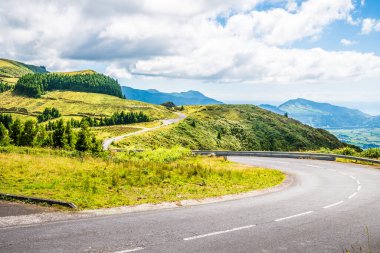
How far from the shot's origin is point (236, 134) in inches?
5231

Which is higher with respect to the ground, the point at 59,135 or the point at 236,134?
the point at 236,134

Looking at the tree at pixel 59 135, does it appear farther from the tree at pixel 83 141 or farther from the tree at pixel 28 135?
the tree at pixel 83 141

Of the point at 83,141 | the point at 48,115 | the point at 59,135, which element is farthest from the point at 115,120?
the point at 83,141

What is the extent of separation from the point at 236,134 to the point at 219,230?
12464cm

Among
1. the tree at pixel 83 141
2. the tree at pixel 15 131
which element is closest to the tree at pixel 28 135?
the tree at pixel 15 131

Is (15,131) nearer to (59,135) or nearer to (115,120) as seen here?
(59,135)

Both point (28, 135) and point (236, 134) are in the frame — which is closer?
point (28, 135)

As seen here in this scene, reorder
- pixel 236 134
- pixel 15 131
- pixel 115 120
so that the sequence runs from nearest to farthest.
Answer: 1. pixel 15 131
2. pixel 236 134
3. pixel 115 120

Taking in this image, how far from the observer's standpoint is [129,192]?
14.8m

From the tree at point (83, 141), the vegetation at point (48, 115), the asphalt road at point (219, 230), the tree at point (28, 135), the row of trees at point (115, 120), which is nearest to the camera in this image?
the asphalt road at point (219, 230)

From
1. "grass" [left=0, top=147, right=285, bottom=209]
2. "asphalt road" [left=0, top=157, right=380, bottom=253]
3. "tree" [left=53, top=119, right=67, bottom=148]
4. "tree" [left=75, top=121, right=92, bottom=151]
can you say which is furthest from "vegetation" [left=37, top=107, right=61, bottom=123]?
"asphalt road" [left=0, top=157, right=380, bottom=253]

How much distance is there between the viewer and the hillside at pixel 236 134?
9531cm

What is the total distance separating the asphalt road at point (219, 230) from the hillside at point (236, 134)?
6087cm

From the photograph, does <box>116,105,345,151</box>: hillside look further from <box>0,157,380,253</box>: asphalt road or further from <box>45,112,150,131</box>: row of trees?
<box>0,157,380,253</box>: asphalt road
